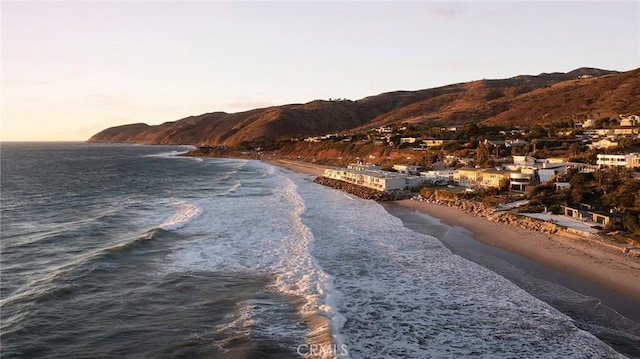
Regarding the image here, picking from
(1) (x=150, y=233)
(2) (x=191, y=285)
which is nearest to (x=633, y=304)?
(2) (x=191, y=285)

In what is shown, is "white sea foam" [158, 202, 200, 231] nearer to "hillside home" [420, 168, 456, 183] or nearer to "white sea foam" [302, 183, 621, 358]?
"white sea foam" [302, 183, 621, 358]

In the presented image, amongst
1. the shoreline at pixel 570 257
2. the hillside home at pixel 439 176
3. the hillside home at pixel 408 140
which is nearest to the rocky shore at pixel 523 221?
the shoreline at pixel 570 257

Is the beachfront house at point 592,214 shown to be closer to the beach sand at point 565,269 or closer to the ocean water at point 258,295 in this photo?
the beach sand at point 565,269

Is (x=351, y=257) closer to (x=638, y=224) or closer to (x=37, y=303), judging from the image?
(x=37, y=303)

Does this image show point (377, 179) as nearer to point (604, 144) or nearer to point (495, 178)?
point (495, 178)

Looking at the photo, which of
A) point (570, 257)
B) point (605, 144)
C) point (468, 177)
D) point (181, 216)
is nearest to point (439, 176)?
point (468, 177)

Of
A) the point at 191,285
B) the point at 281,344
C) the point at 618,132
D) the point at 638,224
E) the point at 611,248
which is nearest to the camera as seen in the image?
the point at 281,344
